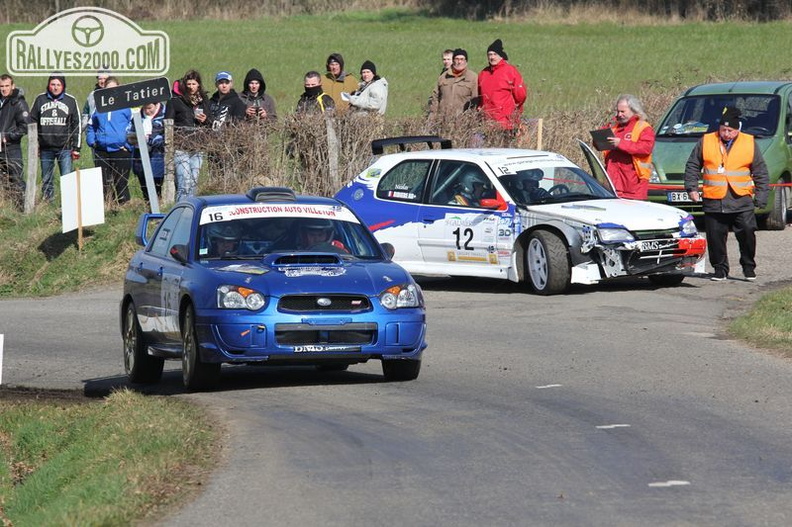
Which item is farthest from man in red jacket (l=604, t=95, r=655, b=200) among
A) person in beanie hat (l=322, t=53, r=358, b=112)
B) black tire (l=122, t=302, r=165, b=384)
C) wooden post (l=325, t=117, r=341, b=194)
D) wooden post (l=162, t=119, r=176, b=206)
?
black tire (l=122, t=302, r=165, b=384)

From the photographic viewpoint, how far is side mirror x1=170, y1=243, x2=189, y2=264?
1273cm

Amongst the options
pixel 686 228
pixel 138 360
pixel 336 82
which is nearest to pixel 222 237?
pixel 138 360

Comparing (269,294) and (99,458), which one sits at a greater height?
(269,294)

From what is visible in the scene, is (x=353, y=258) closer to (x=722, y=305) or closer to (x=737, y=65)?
(x=722, y=305)

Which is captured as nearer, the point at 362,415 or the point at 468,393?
the point at 362,415

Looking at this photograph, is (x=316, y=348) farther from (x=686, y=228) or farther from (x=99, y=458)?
(x=686, y=228)

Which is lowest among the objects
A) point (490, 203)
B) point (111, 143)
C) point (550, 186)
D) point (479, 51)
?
point (490, 203)

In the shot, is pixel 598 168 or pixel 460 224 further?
pixel 598 168

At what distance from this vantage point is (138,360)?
43.9 feet

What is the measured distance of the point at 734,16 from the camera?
71250 millimetres

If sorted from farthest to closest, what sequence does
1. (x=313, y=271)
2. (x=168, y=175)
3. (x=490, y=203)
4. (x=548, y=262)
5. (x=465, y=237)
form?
1. (x=168, y=175)
2. (x=465, y=237)
3. (x=490, y=203)
4. (x=548, y=262)
5. (x=313, y=271)

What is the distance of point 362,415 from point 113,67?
42.0 m

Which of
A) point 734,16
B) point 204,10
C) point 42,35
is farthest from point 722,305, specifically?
→ point 204,10

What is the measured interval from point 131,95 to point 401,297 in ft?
31.6
